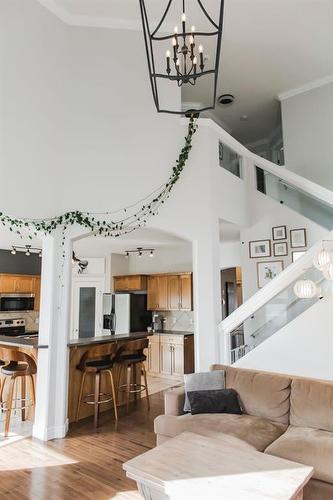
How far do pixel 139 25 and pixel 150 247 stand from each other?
4.43 m

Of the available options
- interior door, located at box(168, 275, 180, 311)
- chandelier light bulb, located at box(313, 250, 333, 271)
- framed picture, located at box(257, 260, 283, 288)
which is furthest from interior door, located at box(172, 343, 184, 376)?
chandelier light bulb, located at box(313, 250, 333, 271)

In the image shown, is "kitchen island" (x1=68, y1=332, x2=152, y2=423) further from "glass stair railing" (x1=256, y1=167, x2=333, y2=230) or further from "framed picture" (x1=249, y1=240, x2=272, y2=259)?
"glass stair railing" (x1=256, y1=167, x2=333, y2=230)

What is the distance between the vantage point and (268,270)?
6012 mm

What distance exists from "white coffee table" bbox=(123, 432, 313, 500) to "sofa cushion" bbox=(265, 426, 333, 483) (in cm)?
36

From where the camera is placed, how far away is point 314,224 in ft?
18.3

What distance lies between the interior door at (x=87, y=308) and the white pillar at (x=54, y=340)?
15.1ft

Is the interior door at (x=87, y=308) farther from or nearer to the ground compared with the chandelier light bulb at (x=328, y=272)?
nearer to the ground

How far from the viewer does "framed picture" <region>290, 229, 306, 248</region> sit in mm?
5664

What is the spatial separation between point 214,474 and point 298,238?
14.3 feet

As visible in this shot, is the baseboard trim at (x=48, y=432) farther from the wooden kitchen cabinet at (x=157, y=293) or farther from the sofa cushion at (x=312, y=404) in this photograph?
the wooden kitchen cabinet at (x=157, y=293)

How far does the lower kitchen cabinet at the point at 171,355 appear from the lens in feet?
23.5

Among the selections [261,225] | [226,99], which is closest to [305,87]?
[226,99]

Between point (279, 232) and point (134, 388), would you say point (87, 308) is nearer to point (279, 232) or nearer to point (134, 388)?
point (134, 388)

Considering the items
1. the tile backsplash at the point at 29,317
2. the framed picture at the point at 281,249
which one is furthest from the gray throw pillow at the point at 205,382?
the tile backsplash at the point at 29,317
